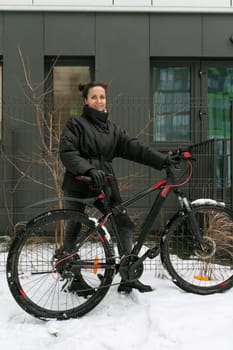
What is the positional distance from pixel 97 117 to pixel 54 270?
126 cm

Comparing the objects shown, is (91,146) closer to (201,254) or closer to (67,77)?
(201,254)

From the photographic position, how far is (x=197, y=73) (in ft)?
22.0

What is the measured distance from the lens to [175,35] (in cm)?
641

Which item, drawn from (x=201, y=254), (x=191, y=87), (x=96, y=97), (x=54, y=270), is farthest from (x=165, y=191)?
(x=191, y=87)

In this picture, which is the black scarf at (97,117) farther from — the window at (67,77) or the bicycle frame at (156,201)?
the window at (67,77)

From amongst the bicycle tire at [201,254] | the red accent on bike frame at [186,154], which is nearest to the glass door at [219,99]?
the bicycle tire at [201,254]

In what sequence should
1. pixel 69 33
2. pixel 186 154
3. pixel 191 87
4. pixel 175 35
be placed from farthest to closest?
pixel 191 87 → pixel 175 35 → pixel 69 33 → pixel 186 154

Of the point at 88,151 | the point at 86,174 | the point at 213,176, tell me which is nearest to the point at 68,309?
the point at 86,174

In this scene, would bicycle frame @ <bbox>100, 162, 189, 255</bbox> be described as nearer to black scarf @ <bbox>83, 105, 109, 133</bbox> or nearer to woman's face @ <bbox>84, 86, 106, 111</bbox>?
black scarf @ <bbox>83, 105, 109, 133</bbox>

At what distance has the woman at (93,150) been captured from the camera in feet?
9.62

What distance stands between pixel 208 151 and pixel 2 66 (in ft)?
12.4

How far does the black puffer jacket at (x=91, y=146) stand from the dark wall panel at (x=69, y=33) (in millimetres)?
3618

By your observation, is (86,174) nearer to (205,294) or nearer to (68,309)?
(68,309)

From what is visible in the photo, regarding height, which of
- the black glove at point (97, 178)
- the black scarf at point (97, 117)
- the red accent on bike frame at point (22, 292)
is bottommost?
the red accent on bike frame at point (22, 292)
